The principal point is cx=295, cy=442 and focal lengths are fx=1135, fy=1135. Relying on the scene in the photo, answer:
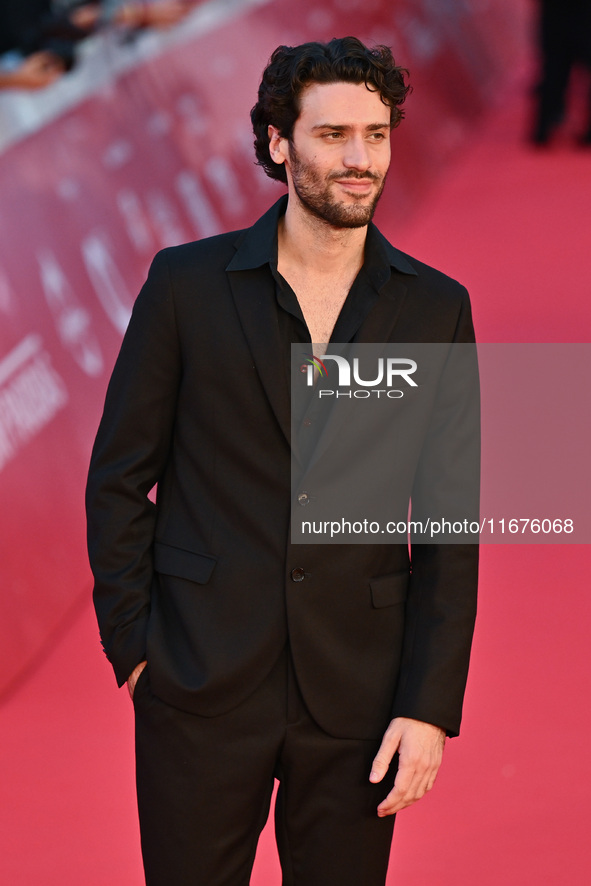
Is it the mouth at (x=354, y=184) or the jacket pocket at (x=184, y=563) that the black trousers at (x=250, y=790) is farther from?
the mouth at (x=354, y=184)

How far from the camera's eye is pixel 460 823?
2742 mm

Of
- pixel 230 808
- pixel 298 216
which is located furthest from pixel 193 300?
pixel 230 808

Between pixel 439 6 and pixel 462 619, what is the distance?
12.1ft

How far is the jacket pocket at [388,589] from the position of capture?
1.76 metres

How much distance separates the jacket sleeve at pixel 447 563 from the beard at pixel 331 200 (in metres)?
0.23

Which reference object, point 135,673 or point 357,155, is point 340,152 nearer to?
point 357,155

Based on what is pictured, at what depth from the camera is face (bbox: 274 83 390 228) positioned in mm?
1701

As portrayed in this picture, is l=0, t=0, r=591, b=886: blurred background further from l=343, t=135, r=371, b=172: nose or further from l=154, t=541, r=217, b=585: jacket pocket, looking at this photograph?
l=343, t=135, r=371, b=172: nose

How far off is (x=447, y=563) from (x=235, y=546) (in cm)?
33

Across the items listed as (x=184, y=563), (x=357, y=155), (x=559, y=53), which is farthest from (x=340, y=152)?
(x=559, y=53)

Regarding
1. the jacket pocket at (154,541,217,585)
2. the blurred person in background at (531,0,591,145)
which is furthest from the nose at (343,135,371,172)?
the blurred person in background at (531,0,591,145)

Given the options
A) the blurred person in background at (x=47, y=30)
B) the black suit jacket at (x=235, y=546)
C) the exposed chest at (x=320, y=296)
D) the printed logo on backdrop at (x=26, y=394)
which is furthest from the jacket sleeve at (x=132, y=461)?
the blurred person in background at (x=47, y=30)

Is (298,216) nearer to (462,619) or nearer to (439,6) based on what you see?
(462,619)

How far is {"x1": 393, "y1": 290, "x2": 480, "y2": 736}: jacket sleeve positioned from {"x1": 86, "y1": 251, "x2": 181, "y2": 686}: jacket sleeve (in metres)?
0.41
